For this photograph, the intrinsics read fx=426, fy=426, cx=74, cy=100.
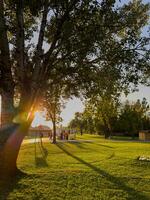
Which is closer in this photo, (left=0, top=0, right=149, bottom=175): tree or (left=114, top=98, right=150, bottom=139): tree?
(left=0, top=0, right=149, bottom=175): tree

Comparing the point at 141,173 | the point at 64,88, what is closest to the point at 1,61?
the point at 64,88

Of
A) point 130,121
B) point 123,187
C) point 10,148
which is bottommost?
point 123,187

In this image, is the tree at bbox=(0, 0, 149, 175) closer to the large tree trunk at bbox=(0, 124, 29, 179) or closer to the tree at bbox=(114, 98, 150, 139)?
the large tree trunk at bbox=(0, 124, 29, 179)

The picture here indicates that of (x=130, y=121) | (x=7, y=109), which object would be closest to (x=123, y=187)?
(x=7, y=109)

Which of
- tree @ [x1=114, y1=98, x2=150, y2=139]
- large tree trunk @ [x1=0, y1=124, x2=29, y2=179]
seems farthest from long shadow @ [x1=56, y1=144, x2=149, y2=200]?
tree @ [x1=114, y1=98, x2=150, y2=139]

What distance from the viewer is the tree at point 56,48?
16.4 meters

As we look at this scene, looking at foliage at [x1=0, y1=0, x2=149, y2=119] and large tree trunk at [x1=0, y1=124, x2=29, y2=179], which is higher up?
foliage at [x1=0, y1=0, x2=149, y2=119]

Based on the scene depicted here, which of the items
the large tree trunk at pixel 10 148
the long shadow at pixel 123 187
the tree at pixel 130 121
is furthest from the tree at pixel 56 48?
the tree at pixel 130 121

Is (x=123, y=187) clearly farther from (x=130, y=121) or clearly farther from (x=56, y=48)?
(x=130, y=121)

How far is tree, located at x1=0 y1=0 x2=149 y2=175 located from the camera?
1641 cm

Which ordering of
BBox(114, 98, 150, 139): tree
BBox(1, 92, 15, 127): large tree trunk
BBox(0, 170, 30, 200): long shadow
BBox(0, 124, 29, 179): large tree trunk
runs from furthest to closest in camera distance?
BBox(114, 98, 150, 139): tree → BBox(1, 92, 15, 127): large tree trunk → BBox(0, 124, 29, 179): large tree trunk → BBox(0, 170, 30, 200): long shadow

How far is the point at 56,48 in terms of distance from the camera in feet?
57.8

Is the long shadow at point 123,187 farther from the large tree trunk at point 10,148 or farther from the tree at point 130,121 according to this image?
the tree at point 130,121

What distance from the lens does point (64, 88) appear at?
789 inches
